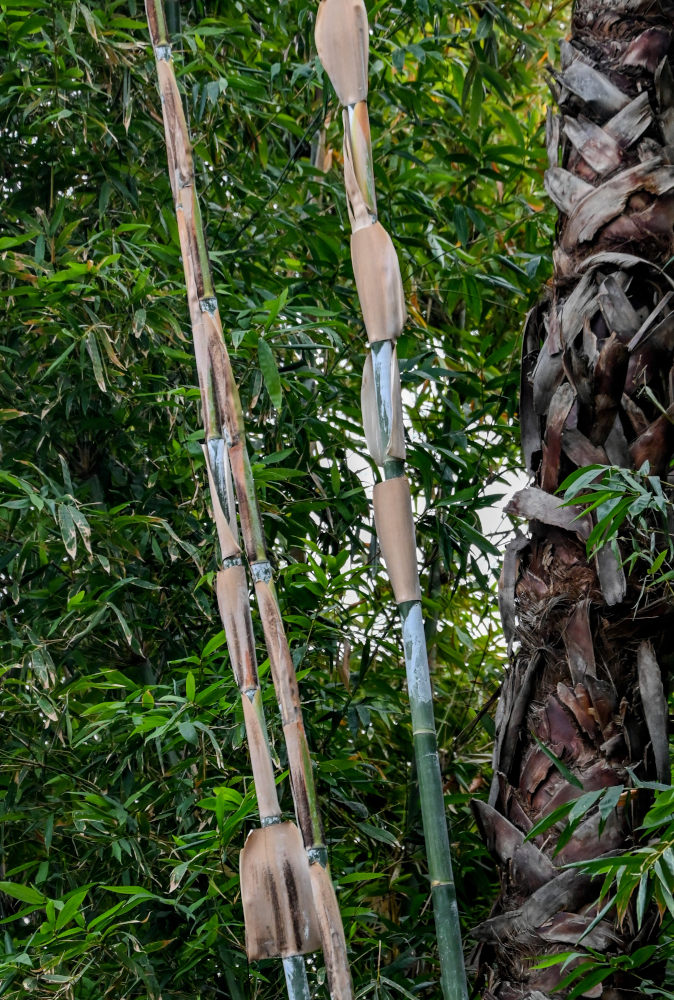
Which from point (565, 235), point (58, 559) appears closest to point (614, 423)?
point (565, 235)

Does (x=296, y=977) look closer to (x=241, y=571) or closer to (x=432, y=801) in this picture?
(x=432, y=801)

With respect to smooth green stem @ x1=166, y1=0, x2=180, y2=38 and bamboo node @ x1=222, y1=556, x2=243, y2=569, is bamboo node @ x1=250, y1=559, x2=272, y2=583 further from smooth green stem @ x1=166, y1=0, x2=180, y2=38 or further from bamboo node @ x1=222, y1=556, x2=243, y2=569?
smooth green stem @ x1=166, y1=0, x2=180, y2=38

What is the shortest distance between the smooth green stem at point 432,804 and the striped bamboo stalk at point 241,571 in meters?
0.08

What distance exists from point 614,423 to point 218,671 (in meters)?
0.68

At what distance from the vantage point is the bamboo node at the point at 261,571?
2.33 ft

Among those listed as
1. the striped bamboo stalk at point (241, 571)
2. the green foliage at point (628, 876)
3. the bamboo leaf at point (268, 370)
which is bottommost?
the green foliage at point (628, 876)

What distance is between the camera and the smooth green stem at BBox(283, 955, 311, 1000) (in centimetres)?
68

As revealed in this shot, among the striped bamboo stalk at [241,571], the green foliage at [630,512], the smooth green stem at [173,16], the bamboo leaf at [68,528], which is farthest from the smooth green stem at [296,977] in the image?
the smooth green stem at [173,16]

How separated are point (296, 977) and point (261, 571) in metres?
0.24

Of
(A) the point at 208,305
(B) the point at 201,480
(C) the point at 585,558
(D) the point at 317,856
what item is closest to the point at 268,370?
(B) the point at 201,480

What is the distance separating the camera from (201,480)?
66.8 inches

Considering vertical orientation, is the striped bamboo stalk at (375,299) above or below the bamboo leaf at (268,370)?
below

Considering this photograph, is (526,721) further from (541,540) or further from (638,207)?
(638,207)

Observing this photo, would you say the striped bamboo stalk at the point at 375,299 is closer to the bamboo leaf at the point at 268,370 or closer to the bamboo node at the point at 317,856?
the bamboo node at the point at 317,856
